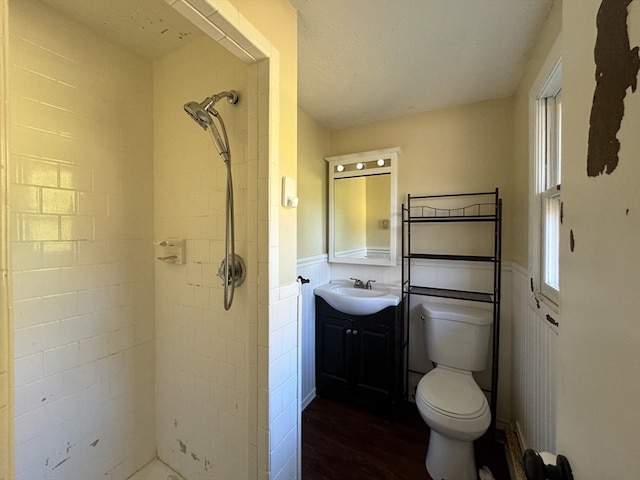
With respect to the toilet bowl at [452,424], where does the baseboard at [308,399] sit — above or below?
below

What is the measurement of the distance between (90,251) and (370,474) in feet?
6.36

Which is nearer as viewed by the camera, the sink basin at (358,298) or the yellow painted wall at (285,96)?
the yellow painted wall at (285,96)

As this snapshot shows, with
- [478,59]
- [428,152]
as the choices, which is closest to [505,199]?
[428,152]

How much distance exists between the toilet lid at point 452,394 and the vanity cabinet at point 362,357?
304 mm

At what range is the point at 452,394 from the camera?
1.51 metres

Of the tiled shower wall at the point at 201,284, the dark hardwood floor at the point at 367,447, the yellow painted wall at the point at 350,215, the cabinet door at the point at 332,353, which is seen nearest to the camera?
the tiled shower wall at the point at 201,284

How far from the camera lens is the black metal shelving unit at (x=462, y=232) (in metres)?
1.73

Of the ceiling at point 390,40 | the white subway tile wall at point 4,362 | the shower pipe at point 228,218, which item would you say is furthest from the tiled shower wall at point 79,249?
the white subway tile wall at point 4,362

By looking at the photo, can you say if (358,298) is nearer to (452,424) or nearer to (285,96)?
(452,424)

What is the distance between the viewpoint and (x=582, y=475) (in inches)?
16.2

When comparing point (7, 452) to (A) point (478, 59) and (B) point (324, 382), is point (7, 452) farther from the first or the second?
(A) point (478, 59)

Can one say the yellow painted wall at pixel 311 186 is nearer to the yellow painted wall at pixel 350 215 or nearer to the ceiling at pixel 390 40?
the yellow painted wall at pixel 350 215

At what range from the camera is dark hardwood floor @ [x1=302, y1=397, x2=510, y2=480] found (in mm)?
1506

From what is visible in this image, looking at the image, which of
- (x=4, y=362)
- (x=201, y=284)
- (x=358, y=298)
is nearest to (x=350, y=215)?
(x=358, y=298)
